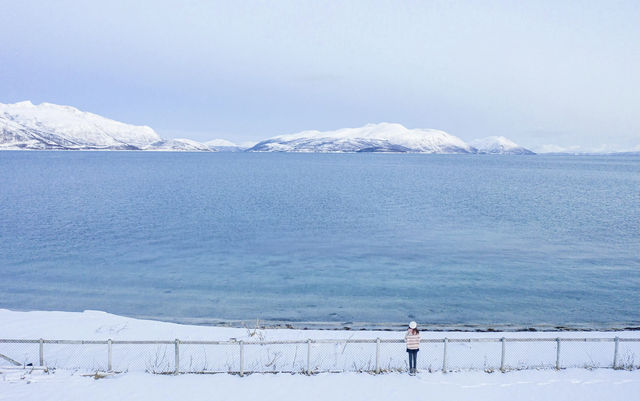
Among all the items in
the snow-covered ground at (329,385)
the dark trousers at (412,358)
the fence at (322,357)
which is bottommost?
the fence at (322,357)

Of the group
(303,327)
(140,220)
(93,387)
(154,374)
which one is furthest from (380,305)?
(140,220)

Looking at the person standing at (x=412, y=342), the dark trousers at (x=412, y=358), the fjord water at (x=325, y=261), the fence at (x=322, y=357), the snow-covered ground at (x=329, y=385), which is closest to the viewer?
the snow-covered ground at (x=329, y=385)

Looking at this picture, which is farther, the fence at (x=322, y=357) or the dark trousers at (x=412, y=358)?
the fence at (x=322, y=357)

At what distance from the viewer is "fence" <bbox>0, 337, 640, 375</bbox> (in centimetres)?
1781

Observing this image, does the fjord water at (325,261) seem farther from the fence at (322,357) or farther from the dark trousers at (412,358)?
the dark trousers at (412,358)

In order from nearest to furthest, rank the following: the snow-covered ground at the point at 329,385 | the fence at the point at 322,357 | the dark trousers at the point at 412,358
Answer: the snow-covered ground at the point at 329,385
the dark trousers at the point at 412,358
the fence at the point at 322,357

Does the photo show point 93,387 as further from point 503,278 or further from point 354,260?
point 503,278

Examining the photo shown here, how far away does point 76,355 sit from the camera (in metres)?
19.3

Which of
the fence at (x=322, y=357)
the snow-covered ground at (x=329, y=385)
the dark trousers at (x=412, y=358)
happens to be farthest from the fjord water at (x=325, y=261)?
the snow-covered ground at (x=329, y=385)

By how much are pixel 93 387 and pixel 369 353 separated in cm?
1080

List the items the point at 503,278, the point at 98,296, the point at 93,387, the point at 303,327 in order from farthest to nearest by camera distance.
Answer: the point at 503,278 < the point at 98,296 < the point at 303,327 < the point at 93,387

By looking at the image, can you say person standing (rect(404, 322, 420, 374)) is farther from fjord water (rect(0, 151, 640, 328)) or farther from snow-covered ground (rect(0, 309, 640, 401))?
fjord water (rect(0, 151, 640, 328))

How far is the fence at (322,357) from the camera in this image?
1781 centimetres

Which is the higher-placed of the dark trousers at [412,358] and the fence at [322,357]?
Answer: the dark trousers at [412,358]
